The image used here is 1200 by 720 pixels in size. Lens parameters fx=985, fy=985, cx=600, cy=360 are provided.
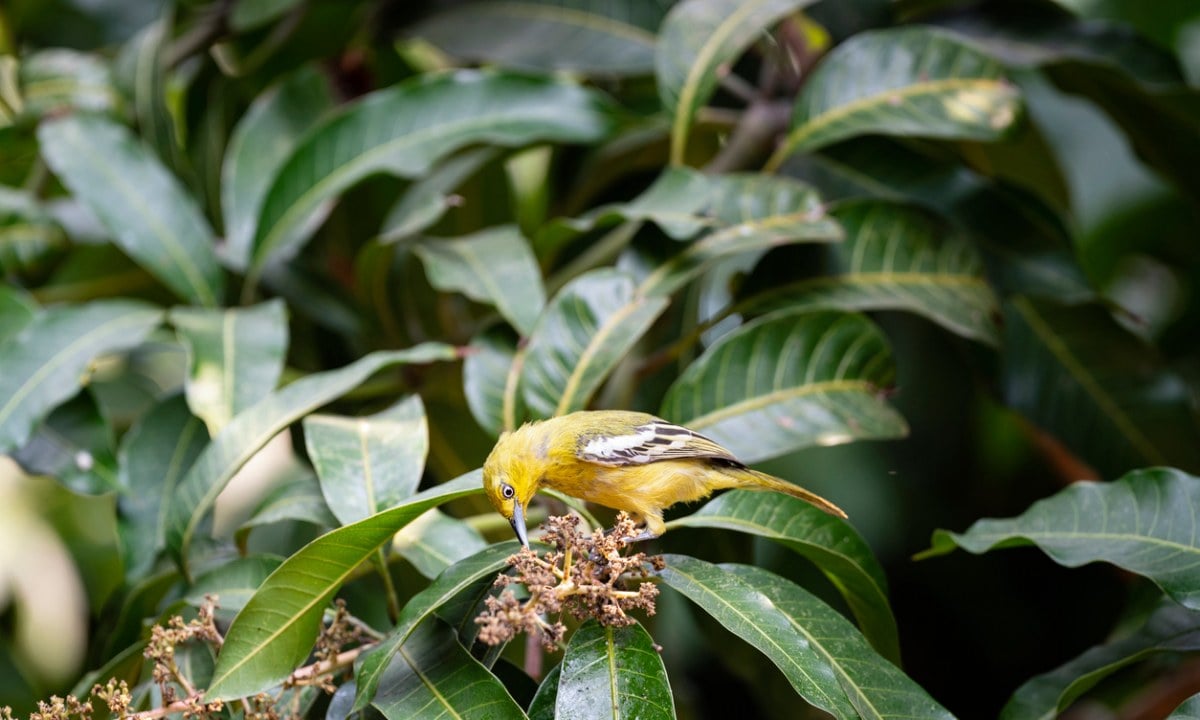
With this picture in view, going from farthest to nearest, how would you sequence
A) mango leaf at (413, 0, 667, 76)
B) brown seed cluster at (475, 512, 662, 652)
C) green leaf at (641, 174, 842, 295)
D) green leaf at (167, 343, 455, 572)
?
1. mango leaf at (413, 0, 667, 76)
2. green leaf at (641, 174, 842, 295)
3. green leaf at (167, 343, 455, 572)
4. brown seed cluster at (475, 512, 662, 652)

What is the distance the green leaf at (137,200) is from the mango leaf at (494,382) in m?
0.82

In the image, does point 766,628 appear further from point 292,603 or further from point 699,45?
point 699,45

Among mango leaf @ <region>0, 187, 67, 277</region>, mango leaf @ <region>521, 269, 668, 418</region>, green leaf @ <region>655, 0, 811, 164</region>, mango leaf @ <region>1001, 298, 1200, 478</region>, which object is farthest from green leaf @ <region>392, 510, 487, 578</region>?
mango leaf @ <region>0, 187, 67, 277</region>

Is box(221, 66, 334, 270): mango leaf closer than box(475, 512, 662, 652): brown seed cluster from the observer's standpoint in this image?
No

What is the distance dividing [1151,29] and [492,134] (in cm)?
201

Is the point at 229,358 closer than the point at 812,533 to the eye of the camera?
No

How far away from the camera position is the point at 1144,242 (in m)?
2.84

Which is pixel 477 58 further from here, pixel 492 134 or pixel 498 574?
pixel 498 574

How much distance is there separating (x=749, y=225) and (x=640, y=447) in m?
0.70

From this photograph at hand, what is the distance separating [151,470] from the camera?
188cm

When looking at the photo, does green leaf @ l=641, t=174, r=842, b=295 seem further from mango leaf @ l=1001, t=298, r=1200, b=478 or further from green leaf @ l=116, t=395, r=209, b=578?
green leaf @ l=116, t=395, r=209, b=578

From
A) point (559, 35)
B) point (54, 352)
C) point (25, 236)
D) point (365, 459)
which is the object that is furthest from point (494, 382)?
point (25, 236)

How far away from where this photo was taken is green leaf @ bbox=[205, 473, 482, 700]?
1186 millimetres

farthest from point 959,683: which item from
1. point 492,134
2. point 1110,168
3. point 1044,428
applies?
point 492,134
